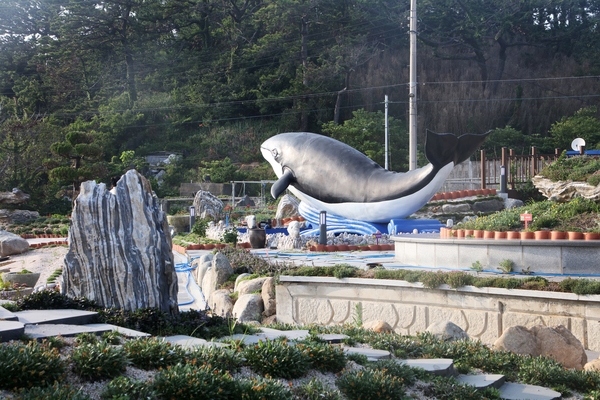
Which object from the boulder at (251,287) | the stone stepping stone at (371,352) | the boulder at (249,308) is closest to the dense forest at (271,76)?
the boulder at (251,287)

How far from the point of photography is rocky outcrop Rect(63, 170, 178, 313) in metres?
7.73

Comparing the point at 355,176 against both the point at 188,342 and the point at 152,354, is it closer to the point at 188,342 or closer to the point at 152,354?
the point at 188,342

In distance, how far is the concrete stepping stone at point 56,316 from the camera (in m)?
6.70

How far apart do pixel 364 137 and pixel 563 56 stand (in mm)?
17014

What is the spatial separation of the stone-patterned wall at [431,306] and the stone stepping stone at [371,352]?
3.79 metres

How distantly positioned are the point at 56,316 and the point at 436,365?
369 cm

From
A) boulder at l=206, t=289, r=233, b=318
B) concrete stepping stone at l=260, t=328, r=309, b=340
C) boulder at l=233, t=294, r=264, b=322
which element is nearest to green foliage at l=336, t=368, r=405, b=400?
concrete stepping stone at l=260, t=328, r=309, b=340

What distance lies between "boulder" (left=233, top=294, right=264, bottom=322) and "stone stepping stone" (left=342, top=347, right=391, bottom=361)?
16.8 ft

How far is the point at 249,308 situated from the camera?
12.5 m

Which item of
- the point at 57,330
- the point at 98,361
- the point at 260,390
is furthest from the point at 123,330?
the point at 260,390

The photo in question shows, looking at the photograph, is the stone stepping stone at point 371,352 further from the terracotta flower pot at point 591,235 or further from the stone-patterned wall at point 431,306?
the terracotta flower pot at point 591,235

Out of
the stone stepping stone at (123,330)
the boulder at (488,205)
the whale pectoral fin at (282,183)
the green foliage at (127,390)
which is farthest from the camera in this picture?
the boulder at (488,205)

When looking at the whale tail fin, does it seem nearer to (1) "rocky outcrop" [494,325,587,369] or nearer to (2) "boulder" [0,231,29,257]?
A: (1) "rocky outcrop" [494,325,587,369]

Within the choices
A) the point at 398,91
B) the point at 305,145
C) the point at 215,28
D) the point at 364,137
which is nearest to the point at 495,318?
the point at 305,145
